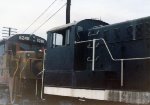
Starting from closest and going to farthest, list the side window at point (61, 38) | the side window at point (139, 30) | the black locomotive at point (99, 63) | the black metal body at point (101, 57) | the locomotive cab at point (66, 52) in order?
the black locomotive at point (99, 63), the black metal body at point (101, 57), the side window at point (139, 30), the locomotive cab at point (66, 52), the side window at point (61, 38)

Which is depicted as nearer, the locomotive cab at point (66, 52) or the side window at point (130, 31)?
the side window at point (130, 31)

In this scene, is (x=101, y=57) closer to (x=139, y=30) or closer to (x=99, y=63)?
(x=99, y=63)

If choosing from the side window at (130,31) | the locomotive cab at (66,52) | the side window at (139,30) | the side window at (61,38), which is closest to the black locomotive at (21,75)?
the locomotive cab at (66,52)

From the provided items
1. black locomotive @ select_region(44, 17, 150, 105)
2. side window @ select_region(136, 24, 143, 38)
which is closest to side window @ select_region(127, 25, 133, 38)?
black locomotive @ select_region(44, 17, 150, 105)

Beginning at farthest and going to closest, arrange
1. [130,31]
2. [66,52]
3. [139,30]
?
[66,52], [130,31], [139,30]

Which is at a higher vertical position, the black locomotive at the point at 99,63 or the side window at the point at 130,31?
the side window at the point at 130,31

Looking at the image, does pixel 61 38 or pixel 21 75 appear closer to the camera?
pixel 61 38

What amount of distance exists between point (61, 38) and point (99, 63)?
1.82 m

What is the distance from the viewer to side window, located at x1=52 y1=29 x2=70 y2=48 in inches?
451

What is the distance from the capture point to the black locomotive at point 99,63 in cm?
940

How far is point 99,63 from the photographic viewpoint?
35.3 feet

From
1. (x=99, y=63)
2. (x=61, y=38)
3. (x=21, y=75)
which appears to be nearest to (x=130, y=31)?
(x=99, y=63)

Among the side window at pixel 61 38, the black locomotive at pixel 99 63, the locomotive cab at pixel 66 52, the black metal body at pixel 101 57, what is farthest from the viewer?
the side window at pixel 61 38

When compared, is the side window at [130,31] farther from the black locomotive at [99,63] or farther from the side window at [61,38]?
the side window at [61,38]
